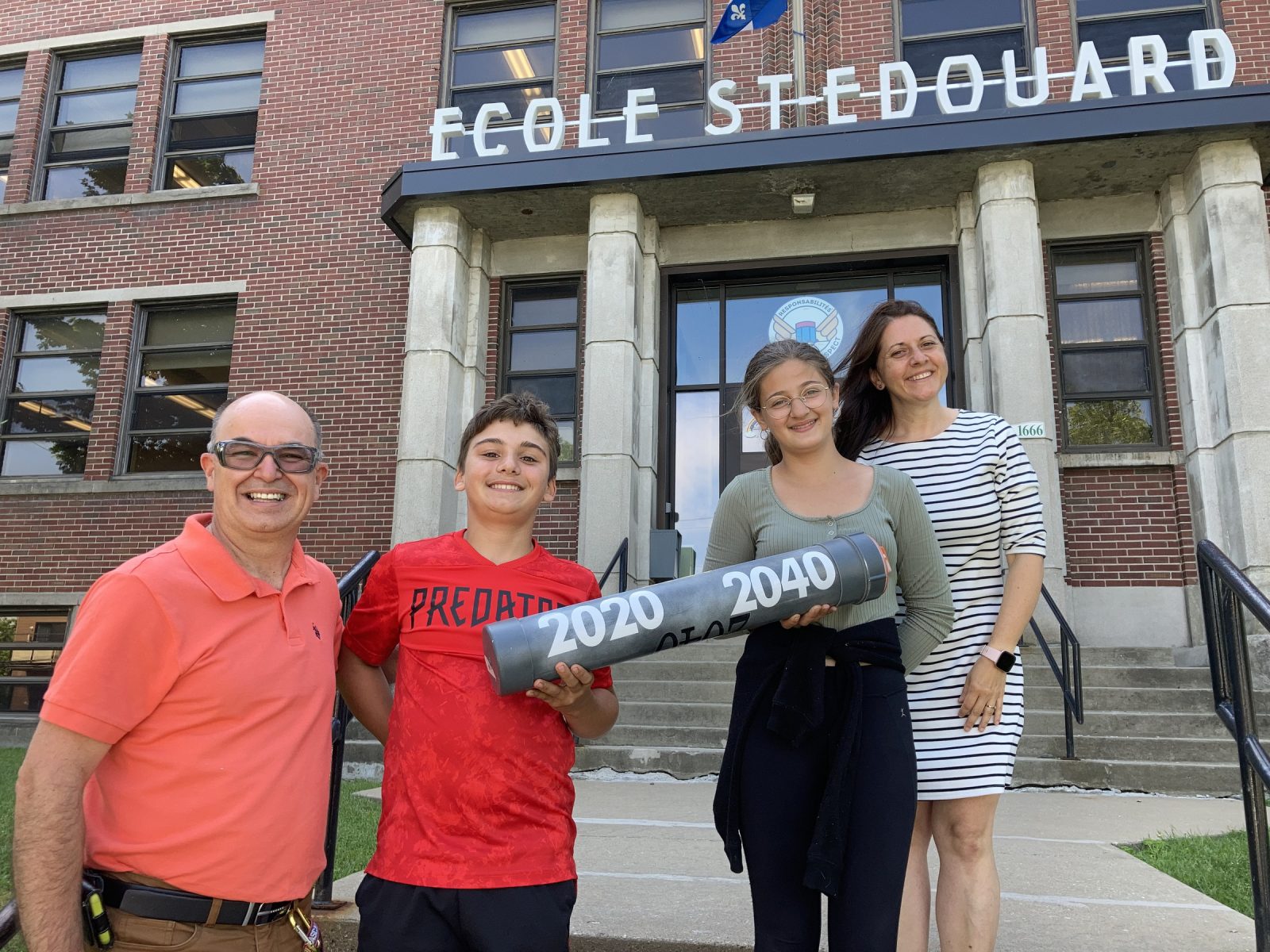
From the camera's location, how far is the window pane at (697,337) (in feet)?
35.2

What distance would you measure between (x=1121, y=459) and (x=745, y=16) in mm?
6189

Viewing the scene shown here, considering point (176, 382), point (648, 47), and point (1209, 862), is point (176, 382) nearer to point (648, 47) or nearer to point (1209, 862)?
point (648, 47)

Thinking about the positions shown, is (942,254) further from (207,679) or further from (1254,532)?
(207,679)

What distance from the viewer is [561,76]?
11.5 metres

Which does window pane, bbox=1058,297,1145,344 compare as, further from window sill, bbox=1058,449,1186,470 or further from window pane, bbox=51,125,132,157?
window pane, bbox=51,125,132,157

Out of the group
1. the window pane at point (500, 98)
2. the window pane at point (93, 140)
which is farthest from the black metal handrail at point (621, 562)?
A: the window pane at point (93, 140)

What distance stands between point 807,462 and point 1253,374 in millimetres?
7762

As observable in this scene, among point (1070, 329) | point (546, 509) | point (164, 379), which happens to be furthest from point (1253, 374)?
point (164, 379)

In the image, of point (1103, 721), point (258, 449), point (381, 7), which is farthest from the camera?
point (381, 7)

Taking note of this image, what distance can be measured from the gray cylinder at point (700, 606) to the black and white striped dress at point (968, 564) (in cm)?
57

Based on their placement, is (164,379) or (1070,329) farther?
(164,379)

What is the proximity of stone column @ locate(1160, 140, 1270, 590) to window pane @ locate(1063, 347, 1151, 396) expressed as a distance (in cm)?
45

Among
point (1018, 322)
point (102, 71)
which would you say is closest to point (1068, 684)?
point (1018, 322)

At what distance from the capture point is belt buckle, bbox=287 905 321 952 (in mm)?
1815
